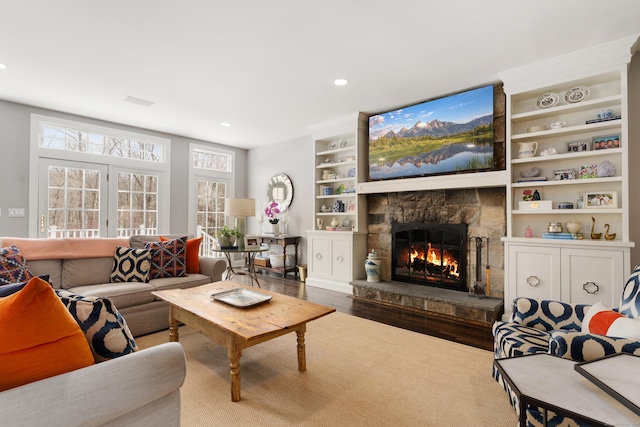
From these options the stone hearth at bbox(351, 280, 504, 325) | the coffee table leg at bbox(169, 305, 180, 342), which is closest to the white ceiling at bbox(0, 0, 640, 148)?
the coffee table leg at bbox(169, 305, 180, 342)

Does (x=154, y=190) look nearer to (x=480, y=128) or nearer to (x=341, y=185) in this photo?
(x=341, y=185)

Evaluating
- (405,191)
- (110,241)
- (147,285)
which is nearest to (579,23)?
(405,191)

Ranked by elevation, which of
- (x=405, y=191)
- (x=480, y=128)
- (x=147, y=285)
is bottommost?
(x=147, y=285)

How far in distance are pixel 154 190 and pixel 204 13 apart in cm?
402

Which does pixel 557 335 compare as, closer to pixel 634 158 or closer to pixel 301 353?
pixel 301 353

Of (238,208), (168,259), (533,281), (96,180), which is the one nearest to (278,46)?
(168,259)

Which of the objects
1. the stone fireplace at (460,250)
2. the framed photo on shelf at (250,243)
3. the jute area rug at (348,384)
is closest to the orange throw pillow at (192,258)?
the jute area rug at (348,384)

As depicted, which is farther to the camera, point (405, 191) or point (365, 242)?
point (365, 242)

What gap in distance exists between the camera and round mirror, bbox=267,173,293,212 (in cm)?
598

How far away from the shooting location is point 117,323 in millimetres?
1216

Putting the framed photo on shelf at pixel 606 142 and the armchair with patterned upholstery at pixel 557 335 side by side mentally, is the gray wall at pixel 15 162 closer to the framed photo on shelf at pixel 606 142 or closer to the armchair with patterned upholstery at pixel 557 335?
the armchair with patterned upholstery at pixel 557 335

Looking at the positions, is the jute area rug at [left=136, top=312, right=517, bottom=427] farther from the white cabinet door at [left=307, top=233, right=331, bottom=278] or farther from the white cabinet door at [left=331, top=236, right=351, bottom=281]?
the white cabinet door at [left=307, top=233, right=331, bottom=278]

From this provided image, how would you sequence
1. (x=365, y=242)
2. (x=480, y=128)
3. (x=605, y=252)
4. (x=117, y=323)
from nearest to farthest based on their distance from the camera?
(x=117, y=323) < (x=605, y=252) < (x=480, y=128) < (x=365, y=242)

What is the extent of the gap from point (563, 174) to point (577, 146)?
287mm
